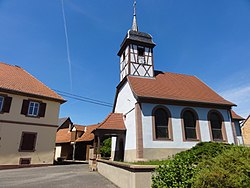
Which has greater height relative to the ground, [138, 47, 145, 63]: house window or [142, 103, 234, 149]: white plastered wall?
[138, 47, 145, 63]: house window

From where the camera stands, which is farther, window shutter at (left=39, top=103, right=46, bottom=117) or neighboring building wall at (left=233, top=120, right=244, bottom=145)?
window shutter at (left=39, top=103, right=46, bottom=117)

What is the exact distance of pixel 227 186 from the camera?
11.8 ft

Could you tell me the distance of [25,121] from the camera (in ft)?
55.3

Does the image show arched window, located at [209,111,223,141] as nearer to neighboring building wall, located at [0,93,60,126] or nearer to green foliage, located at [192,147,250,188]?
green foliage, located at [192,147,250,188]

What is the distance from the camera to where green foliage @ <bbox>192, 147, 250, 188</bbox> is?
353 centimetres

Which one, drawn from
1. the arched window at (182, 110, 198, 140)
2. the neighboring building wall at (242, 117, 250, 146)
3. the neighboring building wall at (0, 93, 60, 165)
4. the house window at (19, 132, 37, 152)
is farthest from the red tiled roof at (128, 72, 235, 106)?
the neighboring building wall at (242, 117, 250, 146)

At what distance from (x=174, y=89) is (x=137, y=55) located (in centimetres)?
528

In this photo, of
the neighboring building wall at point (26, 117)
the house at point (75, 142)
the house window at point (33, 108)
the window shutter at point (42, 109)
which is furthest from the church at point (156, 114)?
the house at point (75, 142)

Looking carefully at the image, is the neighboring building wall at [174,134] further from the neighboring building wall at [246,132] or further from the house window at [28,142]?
the neighboring building wall at [246,132]

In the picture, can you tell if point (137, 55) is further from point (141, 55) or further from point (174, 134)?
point (174, 134)

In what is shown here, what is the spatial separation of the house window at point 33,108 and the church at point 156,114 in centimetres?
787

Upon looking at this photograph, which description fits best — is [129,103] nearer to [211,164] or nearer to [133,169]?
[133,169]

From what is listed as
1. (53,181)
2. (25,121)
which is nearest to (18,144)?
(25,121)

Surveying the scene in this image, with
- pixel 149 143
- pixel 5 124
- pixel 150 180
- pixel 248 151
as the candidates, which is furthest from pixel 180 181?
pixel 5 124
